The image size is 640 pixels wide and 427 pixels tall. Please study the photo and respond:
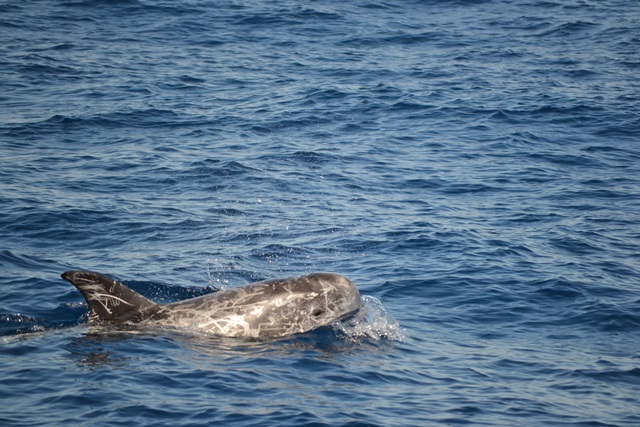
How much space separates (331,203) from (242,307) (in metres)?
9.25

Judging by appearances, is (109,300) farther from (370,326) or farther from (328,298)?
(370,326)

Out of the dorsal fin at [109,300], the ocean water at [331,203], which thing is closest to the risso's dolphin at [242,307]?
the dorsal fin at [109,300]

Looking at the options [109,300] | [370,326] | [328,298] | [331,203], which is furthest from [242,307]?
[331,203]

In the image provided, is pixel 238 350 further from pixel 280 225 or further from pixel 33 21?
pixel 33 21

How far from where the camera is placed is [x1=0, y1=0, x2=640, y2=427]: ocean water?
13.8 meters

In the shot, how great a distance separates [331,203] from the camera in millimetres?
24422

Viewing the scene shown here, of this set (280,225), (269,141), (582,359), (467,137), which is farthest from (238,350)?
(467,137)

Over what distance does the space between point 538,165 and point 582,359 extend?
1278cm

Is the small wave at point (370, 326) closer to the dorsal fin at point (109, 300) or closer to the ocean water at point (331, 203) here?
the ocean water at point (331, 203)

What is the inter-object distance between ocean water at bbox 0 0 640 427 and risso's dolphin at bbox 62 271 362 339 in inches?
12.1

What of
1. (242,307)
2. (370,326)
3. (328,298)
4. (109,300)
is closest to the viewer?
(109,300)

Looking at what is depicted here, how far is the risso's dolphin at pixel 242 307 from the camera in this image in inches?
587

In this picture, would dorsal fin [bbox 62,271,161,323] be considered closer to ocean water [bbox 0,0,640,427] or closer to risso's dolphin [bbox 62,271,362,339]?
risso's dolphin [bbox 62,271,362,339]

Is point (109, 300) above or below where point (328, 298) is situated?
above
